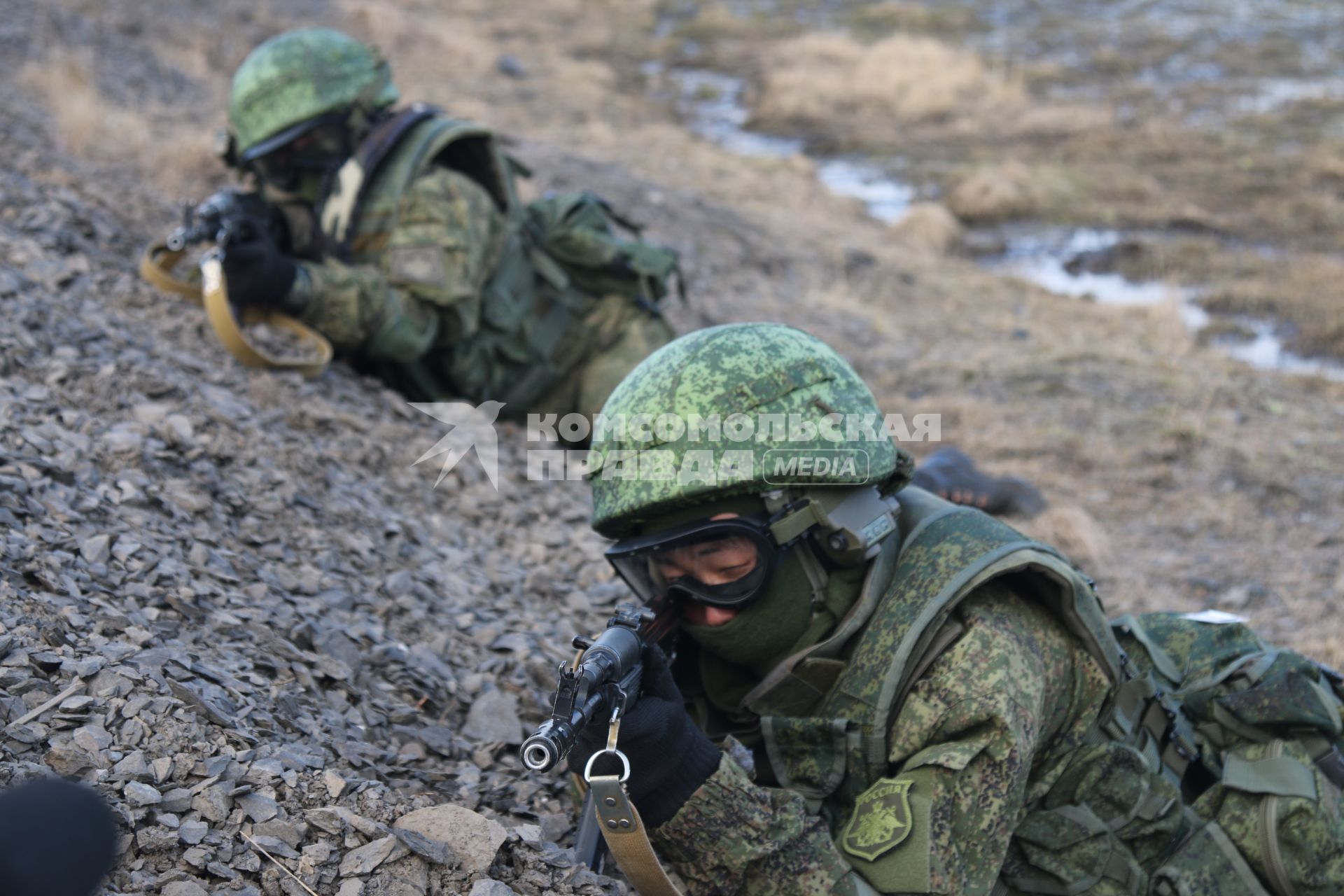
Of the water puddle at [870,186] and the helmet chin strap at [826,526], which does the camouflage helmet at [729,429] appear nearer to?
the helmet chin strap at [826,526]

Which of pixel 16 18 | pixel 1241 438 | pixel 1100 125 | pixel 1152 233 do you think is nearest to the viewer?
pixel 1241 438

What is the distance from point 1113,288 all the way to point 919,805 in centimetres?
1041

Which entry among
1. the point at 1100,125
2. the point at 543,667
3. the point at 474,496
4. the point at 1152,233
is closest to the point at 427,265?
the point at 474,496

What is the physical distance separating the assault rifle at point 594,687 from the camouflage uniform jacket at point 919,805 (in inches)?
11.2

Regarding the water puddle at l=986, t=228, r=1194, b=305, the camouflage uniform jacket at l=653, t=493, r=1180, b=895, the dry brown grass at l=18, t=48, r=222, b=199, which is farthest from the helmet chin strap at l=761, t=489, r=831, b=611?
the water puddle at l=986, t=228, r=1194, b=305

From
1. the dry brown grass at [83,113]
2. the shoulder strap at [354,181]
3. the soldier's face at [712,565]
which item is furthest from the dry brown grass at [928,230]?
the soldier's face at [712,565]

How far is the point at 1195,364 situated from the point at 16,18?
32.1 feet

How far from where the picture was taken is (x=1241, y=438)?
7074mm

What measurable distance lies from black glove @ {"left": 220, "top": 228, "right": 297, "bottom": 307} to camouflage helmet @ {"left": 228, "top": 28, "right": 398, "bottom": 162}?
604 millimetres

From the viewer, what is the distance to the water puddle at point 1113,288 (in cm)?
938

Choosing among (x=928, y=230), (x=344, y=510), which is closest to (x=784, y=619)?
(x=344, y=510)

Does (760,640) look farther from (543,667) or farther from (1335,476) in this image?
(1335,476)

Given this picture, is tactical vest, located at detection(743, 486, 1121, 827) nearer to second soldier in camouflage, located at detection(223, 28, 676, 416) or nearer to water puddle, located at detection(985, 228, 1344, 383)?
second soldier in camouflage, located at detection(223, 28, 676, 416)

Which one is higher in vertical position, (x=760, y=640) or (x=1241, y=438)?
(x=760, y=640)
